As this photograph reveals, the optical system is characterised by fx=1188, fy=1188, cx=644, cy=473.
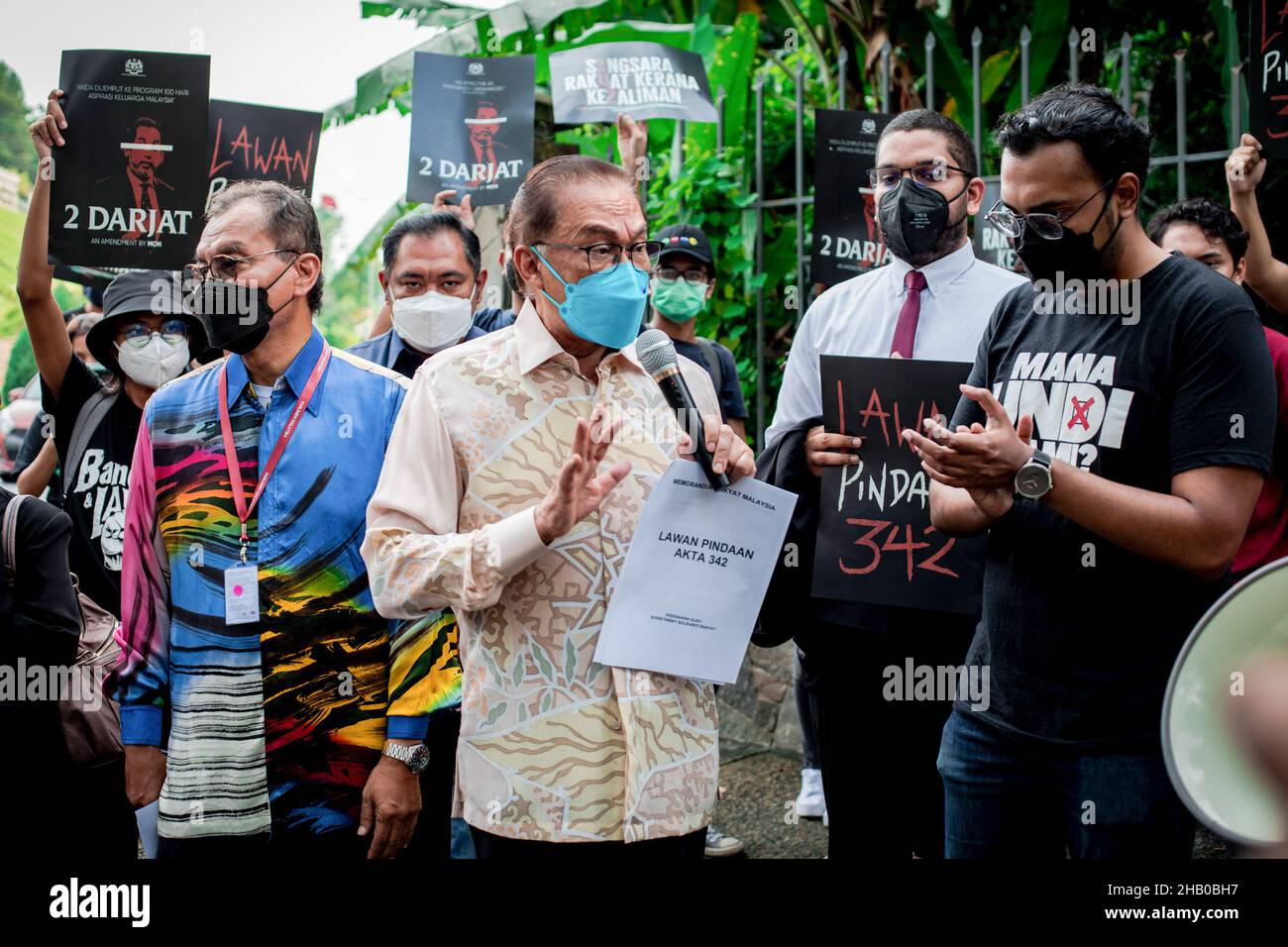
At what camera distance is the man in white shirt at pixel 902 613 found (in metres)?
3.12

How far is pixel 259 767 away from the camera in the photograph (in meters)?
2.70

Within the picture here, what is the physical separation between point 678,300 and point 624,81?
1.57 meters

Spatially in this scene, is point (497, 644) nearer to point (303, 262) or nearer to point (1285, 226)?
point (303, 262)

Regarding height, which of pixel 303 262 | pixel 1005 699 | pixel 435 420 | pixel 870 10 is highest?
pixel 870 10

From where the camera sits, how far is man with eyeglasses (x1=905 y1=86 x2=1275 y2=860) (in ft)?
7.50

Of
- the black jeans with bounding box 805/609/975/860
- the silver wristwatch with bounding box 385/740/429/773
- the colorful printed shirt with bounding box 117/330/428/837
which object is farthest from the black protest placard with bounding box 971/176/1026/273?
the silver wristwatch with bounding box 385/740/429/773

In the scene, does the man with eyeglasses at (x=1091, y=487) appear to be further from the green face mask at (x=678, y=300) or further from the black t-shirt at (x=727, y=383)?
the green face mask at (x=678, y=300)

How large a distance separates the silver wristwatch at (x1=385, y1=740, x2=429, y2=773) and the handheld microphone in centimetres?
93

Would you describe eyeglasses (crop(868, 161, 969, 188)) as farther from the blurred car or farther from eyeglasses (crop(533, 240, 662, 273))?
the blurred car

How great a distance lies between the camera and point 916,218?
3.19 m

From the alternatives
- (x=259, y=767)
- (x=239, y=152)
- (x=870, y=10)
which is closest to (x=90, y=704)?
(x=259, y=767)

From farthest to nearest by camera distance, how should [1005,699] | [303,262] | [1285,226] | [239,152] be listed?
[1285,226] → [239,152] → [303,262] → [1005,699]

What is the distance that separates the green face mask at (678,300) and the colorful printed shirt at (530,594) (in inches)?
129

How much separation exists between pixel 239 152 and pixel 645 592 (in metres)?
3.88
